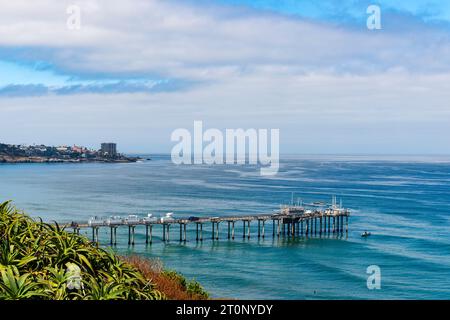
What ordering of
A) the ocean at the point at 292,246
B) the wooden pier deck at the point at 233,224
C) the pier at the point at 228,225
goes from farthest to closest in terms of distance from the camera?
the pier at the point at 228,225
the wooden pier deck at the point at 233,224
the ocean at the point at 292,246

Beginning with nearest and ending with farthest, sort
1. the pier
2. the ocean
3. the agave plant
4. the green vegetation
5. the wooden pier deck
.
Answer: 1. the agave plant
2. the green vegetation
3. the ocean
4. the wooden pier deck
5. the pier

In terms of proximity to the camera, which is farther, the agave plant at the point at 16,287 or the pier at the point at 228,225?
the pier at the point at 228,225

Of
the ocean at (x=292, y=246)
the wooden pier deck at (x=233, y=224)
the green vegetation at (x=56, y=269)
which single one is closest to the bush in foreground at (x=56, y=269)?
the green vegetation at (x=56, y=269)

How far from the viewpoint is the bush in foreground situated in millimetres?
7727

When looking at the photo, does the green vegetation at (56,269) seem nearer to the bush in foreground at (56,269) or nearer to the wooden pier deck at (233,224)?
the bush in foreground at (56,269)

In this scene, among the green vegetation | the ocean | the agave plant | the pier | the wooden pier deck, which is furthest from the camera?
the pier

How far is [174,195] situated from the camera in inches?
3595

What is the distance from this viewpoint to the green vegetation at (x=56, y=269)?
7727 mm

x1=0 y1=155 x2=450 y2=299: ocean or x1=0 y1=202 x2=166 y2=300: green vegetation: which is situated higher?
x1=0 y1=202 x2=166 y2=300: green vegetation

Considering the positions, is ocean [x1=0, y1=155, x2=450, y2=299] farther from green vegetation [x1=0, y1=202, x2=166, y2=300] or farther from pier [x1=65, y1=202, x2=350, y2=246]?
green vegetation [x1=0, y1=202, x2=166, y2=300]

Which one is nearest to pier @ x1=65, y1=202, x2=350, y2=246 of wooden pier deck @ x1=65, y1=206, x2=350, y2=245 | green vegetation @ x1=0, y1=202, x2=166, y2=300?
wooden pier deck @ x1=65, y1=206, x2=350, y2=245

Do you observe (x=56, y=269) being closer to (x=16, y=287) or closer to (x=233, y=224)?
(x=16, y=287)

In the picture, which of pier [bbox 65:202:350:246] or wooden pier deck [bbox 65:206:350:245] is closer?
wooden pier deck [bbox 65:206:350:245]
